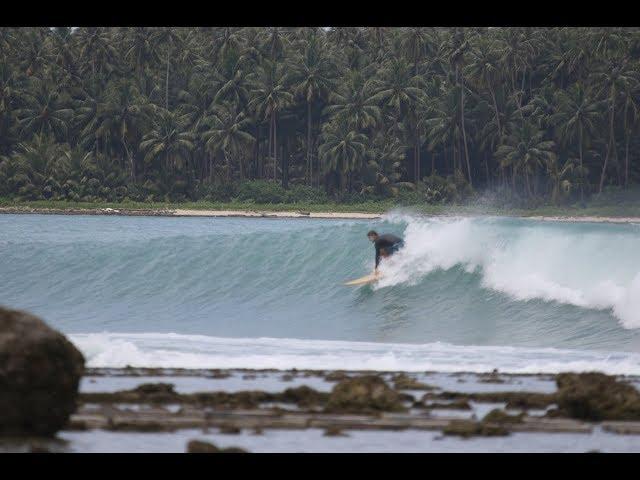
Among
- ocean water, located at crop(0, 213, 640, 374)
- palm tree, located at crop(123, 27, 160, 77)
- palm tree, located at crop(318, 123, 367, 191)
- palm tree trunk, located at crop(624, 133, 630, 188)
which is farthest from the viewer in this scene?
palm tree, located at crop(123, 27, 160, 77)

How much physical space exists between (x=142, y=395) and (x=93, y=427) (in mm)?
1557

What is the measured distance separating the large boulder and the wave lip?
605 centimetres

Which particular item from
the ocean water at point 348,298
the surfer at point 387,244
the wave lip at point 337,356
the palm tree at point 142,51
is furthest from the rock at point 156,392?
the palm tree at point 142,51

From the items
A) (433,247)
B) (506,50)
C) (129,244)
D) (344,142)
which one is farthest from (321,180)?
(433,247)

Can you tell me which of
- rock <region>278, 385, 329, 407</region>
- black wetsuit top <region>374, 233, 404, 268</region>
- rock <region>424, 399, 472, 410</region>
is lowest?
black wetsuit top <region>374, 233, 404, 268</region>

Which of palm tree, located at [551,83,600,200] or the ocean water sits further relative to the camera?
palm tree, located at [551,83,600,200]

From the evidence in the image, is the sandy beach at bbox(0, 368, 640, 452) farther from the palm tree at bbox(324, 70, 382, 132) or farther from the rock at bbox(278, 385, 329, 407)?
the palm tree at bbox(324, 70, 382, 132)

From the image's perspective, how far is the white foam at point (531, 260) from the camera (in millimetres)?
24234

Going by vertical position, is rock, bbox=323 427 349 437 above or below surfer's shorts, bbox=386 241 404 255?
above

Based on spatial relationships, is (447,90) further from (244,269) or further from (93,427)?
(93,427)

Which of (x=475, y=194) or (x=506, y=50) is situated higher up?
(x=506, y=50)

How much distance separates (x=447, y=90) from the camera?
93875 millimetres

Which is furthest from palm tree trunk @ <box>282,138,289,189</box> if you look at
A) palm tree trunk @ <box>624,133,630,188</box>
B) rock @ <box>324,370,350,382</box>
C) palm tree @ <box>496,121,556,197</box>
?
rock @ <box>324,370,350,382</box>

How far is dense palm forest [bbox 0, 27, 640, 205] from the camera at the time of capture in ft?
294
